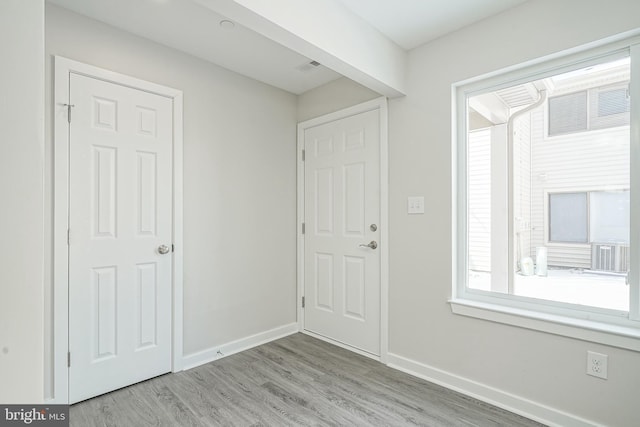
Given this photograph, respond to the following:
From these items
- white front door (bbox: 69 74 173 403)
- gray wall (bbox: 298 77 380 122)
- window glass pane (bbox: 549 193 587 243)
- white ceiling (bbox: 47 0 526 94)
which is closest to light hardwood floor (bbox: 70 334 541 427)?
white front door (bbox: 69 74 173 403)

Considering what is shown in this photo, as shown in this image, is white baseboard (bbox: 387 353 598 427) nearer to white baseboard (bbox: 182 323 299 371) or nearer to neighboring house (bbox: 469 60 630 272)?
neighboring house (bbox: 469 60 630 272)

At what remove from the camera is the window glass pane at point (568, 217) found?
1854mm

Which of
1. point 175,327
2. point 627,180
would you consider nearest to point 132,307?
point 175,327

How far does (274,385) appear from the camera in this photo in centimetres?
224

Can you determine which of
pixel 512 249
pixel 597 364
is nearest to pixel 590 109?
pixel 512 249

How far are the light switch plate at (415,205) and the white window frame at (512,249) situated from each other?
0.23 metres

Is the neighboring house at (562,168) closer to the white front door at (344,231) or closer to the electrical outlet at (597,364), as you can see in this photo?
the electrical outlet at (597,364)

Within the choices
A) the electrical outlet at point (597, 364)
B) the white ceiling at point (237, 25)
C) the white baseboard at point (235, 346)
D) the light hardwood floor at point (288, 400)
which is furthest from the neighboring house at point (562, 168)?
the white baseboard at point (235, 346)

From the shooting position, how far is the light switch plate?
238 cm

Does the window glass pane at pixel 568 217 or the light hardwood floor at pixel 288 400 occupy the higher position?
the window glass pane at pixel 568 217

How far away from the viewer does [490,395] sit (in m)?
2.02

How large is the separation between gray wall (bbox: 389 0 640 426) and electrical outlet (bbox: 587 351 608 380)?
3cm

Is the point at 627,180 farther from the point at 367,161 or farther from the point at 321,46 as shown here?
the point at 321,46

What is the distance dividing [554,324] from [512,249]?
510 millimetres
